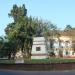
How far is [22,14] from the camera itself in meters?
101

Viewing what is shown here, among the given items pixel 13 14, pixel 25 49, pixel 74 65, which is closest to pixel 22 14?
pixel 13 14

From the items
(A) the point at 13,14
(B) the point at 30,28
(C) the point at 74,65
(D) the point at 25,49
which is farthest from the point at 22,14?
(C) the point at 74,65

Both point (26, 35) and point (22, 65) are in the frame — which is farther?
point (26, 35)

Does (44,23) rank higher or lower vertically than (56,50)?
higher

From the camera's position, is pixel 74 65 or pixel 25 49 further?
pixel 25 49

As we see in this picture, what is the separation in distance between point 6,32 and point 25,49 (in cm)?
1545

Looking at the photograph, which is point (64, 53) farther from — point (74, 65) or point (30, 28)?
point (74, 65)

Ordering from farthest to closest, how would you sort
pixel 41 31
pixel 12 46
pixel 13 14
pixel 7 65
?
1. pixel 13 14
2. pixel 41 31
3. pixel 12 46
4. pixel 7 65

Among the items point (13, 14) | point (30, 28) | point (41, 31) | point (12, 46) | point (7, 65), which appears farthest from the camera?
point (13, 14)

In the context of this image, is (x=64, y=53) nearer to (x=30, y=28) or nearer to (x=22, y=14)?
(x=30, y=28)

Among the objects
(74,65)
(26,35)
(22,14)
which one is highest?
(22,14)

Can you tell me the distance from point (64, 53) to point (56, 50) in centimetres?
240

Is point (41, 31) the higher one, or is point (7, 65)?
point (41, 31)

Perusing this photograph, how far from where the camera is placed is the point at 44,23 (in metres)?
96.1
